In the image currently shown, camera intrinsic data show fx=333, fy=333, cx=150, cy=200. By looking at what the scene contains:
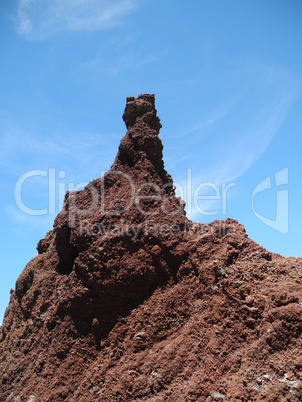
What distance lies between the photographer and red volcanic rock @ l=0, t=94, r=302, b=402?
6758mm

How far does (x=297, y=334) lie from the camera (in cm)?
661

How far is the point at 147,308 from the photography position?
27.7 feet

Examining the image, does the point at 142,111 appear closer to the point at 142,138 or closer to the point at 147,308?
the point at 142,138

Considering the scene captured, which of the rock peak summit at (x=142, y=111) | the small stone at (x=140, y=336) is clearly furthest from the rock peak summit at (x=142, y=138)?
the small stone at (x=140, y=336)

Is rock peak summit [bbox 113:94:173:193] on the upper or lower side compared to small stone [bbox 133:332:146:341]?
upper

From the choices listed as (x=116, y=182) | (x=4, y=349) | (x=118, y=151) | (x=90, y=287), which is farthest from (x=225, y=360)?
(x=4, y=349)

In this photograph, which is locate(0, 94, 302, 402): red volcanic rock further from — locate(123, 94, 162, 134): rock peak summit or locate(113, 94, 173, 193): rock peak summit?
locate(123, 94, 162, 134): rock peak summit

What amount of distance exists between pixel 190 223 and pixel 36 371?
5.83 meters

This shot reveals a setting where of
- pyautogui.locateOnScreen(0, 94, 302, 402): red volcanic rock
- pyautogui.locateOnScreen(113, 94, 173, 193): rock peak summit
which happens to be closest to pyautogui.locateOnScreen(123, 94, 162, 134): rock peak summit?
pyautogui.locateOnScreen(113, 94, 173, 193): rock peak summit

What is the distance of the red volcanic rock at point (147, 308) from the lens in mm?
6758

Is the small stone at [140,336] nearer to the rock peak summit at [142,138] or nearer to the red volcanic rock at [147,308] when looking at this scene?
the red volcanic rock at [147,308]

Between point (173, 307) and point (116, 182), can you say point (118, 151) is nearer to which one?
point (116, 182)

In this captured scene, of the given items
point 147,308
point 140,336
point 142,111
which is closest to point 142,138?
point 142,111

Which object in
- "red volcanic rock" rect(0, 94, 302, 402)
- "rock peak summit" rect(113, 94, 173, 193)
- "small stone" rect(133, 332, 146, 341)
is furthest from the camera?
"rock peak summit" rect(113, 94, 173, 193)
